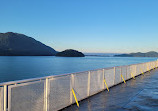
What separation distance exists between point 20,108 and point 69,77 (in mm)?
2798

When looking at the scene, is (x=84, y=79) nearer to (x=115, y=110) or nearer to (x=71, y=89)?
(x=71, y=89)

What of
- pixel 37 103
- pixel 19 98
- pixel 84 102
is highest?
pixel 19 98

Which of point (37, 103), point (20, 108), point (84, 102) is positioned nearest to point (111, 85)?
point (84, 102)

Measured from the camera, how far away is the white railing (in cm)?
478

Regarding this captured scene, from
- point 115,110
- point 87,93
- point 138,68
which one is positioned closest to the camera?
point 115,110

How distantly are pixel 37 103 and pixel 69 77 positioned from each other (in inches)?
82.0

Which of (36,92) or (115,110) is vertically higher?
(36,92)

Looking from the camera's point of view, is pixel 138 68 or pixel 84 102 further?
pixel 138 68

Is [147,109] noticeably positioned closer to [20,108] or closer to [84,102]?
[84,102]

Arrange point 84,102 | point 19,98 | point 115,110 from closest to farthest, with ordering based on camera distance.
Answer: point 19,98
point 115,110
point 84,102

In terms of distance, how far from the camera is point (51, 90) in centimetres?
643

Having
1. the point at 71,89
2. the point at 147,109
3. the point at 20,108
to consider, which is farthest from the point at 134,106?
the point at 20,108

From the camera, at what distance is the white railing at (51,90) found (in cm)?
478

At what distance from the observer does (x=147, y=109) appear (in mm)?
7051
